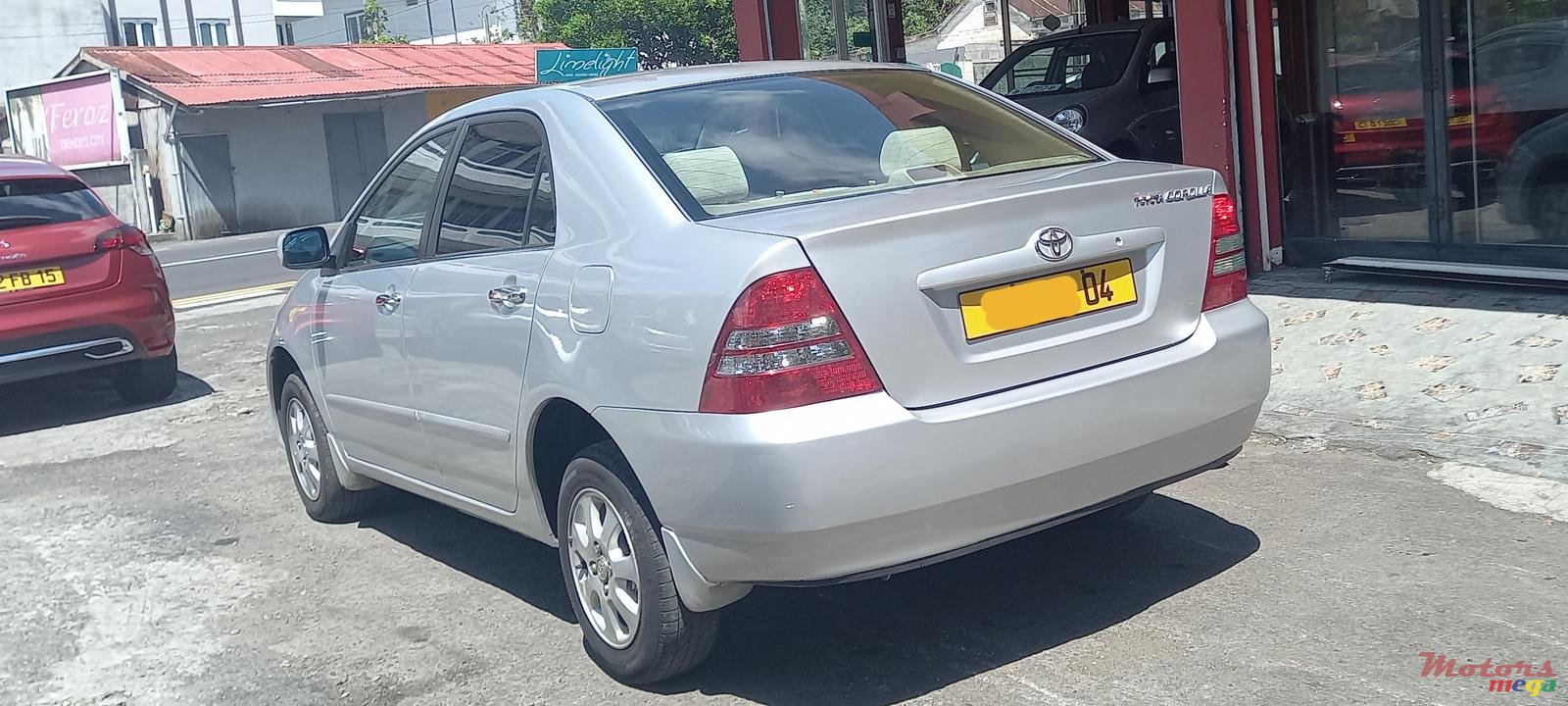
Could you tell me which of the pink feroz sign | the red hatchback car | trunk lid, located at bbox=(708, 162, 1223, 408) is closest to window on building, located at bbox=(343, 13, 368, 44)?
the pink feroz sign

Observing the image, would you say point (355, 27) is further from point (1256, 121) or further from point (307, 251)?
point (307, 251)

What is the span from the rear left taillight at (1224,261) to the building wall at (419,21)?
73.5m

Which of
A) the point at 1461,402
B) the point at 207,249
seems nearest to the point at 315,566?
the point at 1461,402

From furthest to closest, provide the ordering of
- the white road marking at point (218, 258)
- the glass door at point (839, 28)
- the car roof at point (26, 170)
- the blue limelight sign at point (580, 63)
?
1. the white road marking at point (218, 258)
2. the blue limelight sign at point (580, 63)
3. the glass door at point (839, 28)
4. the car roof at point (26, 170)

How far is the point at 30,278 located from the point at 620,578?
625 cm

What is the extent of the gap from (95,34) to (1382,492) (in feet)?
158

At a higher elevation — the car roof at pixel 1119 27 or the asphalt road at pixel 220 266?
the car roof at pixel 1119 27

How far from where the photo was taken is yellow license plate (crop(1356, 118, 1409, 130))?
27.6 feet

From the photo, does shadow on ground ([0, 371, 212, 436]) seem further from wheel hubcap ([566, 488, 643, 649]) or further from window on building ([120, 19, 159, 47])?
window on building ([120, 19, 159, 47])

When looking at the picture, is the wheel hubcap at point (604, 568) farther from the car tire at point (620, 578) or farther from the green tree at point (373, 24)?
the green tree at point (373, 24)

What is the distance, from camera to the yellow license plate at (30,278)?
27.9 ft

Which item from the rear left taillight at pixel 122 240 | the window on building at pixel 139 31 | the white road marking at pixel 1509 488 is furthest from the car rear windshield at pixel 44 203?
the window on building at pixel 139 31

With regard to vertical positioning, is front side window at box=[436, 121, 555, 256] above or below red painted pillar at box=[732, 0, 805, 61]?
below

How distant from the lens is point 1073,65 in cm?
1212
